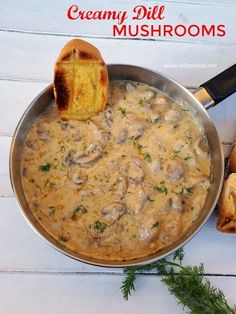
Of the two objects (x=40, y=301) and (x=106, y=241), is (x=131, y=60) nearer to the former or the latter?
(x=106, y=241)

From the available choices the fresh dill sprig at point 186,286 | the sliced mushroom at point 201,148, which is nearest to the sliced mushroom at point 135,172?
the sliced mushroom at point 201,148

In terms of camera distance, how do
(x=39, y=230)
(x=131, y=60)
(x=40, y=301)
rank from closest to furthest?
1. (x=39, y=230)
2. (x=40, y=301)
3. (x=131, y=60)

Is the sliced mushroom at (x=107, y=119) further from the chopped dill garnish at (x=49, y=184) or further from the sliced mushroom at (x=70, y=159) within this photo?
the chopped dill garnish at (x=49, y=184)

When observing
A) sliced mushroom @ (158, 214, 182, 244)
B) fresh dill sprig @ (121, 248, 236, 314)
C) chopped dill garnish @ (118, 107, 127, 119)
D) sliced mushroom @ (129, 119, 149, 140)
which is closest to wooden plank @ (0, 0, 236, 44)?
chopped dill garnish @ (118, 107, 127, 119)

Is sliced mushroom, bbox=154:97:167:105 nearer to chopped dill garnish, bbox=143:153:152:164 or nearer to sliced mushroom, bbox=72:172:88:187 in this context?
chopped dill garnish, bbox=143:153:152:164

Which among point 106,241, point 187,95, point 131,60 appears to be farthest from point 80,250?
point 131,60
